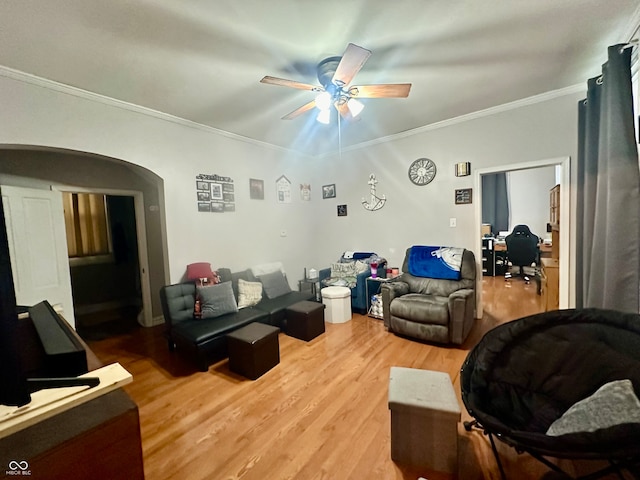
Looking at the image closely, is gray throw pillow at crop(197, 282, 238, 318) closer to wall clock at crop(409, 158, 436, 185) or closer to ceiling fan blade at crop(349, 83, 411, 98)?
ceiling fan blade at crop(349, 83, 411, 98)

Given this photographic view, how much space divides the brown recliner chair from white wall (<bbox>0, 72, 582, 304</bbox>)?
617mm

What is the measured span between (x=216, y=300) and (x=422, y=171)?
10.9ft

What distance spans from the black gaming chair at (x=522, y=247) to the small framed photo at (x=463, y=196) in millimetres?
2725

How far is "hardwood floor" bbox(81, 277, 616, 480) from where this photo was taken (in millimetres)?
1536

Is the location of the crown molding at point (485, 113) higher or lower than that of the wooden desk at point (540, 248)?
higher

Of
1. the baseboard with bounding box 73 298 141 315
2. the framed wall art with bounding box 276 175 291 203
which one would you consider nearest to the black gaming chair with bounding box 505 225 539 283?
the framed wall art with bounding box 276 175 291 203

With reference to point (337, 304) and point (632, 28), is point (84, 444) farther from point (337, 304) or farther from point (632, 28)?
point (632, 28)

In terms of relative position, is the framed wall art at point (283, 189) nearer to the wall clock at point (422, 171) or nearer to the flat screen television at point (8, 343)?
the wall clock at point (422, 171)

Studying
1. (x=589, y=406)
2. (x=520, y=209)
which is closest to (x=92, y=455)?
(x=589, y=406)

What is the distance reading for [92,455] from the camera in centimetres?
80

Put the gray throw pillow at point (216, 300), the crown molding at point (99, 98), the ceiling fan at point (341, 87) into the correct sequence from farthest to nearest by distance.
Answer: the gray throw pillow at point (216, 300), the crown molding at point (99, 98), the ceiling fan at point (341, 87)

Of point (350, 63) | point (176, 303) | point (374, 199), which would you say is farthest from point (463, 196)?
point (176, 303)

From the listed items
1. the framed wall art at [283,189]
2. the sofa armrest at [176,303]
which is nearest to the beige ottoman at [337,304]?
the sofa armrest at [176,303]
